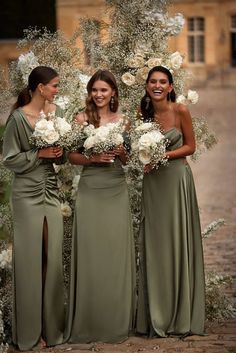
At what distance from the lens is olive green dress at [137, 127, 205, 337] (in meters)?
6.98

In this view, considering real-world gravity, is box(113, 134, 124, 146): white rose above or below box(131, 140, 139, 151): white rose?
above

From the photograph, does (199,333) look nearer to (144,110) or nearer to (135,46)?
(144,110)

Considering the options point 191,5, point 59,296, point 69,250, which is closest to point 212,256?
point 69,250

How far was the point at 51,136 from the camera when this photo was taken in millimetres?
6652

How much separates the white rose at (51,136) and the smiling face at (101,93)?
37 cm

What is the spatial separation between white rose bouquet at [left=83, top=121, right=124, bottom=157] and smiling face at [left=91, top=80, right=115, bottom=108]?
191 millimetres

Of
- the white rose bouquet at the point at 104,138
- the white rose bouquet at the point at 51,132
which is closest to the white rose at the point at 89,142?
the white rose bouquet at the point at 104,138

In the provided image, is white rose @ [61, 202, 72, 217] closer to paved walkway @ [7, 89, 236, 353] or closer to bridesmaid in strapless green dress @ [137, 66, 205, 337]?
bridesmaid in strapless green dress @ [137, 66, 205, 337]

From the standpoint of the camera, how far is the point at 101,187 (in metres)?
6.87

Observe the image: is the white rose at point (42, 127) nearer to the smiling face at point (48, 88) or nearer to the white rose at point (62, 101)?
the smiling face at point (48, 88)

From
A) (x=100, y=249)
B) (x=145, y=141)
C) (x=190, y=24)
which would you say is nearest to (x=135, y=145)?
(x=145, y=141)

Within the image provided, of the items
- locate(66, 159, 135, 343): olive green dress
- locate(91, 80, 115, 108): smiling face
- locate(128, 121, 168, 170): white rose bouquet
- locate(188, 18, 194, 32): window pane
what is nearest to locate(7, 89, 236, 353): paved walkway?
locate(66, 159, 135, 343): olive green dress

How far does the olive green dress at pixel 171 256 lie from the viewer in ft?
22.9

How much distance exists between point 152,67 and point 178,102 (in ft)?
1.11
